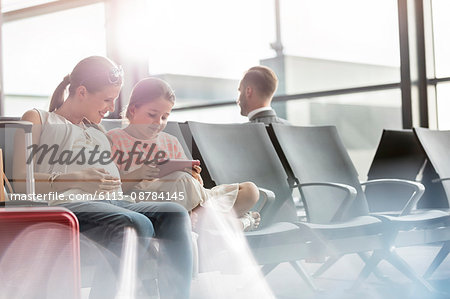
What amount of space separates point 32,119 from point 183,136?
115cm

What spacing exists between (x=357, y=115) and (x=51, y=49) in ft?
11.5

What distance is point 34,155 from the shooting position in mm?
2113

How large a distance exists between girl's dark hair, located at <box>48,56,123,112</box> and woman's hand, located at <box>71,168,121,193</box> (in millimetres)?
325

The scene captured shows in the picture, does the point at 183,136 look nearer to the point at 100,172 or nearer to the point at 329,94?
the point at 100,172

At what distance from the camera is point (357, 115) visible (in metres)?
5.68

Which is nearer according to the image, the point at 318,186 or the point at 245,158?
the point at 245,158

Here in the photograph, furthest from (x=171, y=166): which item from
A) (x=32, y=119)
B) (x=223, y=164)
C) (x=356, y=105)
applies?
(x=356, y=105)

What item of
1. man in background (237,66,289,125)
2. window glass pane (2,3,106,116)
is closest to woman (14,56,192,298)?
man in background (237,66,289,125)

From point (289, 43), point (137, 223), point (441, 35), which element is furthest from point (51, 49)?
point (137, 223)

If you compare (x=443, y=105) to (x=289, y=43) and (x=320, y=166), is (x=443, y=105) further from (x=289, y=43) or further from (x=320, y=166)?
(x=320, y=166)

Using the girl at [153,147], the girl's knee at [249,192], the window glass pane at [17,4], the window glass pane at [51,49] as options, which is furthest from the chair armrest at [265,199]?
the window glass pane at [17,4]

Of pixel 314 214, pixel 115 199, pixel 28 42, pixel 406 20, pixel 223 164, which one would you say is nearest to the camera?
pixel 115 199

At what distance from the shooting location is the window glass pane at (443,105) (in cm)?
546

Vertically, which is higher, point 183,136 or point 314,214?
point 183,136
